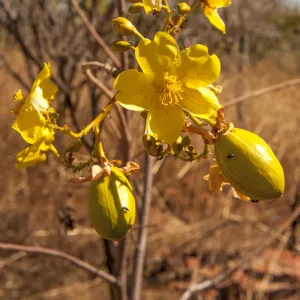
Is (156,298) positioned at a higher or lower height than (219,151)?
lower

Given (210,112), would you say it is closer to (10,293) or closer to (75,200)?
(10,293)

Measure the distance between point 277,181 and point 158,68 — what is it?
A: 34cm

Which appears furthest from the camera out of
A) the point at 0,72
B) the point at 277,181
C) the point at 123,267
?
the point at 0,72

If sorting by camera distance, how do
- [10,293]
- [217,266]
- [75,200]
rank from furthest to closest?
[75,200] < [217,266] < [10,293]

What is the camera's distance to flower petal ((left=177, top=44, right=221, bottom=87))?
0.89 meters

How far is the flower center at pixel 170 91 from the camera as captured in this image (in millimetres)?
929

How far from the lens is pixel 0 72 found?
5.27 m

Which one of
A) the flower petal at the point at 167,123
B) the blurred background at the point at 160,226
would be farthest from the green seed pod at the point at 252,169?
the blurred background at the point at 160,226

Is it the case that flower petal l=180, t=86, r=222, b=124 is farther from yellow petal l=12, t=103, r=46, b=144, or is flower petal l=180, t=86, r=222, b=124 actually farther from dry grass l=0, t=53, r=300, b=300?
dry grass l=0, t=53, r=300, b=300

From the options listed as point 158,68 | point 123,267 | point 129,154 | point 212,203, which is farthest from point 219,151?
point 212,203

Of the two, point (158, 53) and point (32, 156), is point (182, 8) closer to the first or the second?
point (158, 53)

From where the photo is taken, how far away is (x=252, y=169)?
2.70 ft

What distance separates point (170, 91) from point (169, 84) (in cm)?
2

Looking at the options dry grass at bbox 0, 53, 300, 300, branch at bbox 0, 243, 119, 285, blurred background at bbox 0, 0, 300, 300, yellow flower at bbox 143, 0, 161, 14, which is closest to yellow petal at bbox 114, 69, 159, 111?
yellow flower at bbox 143, 0, 161, 14
